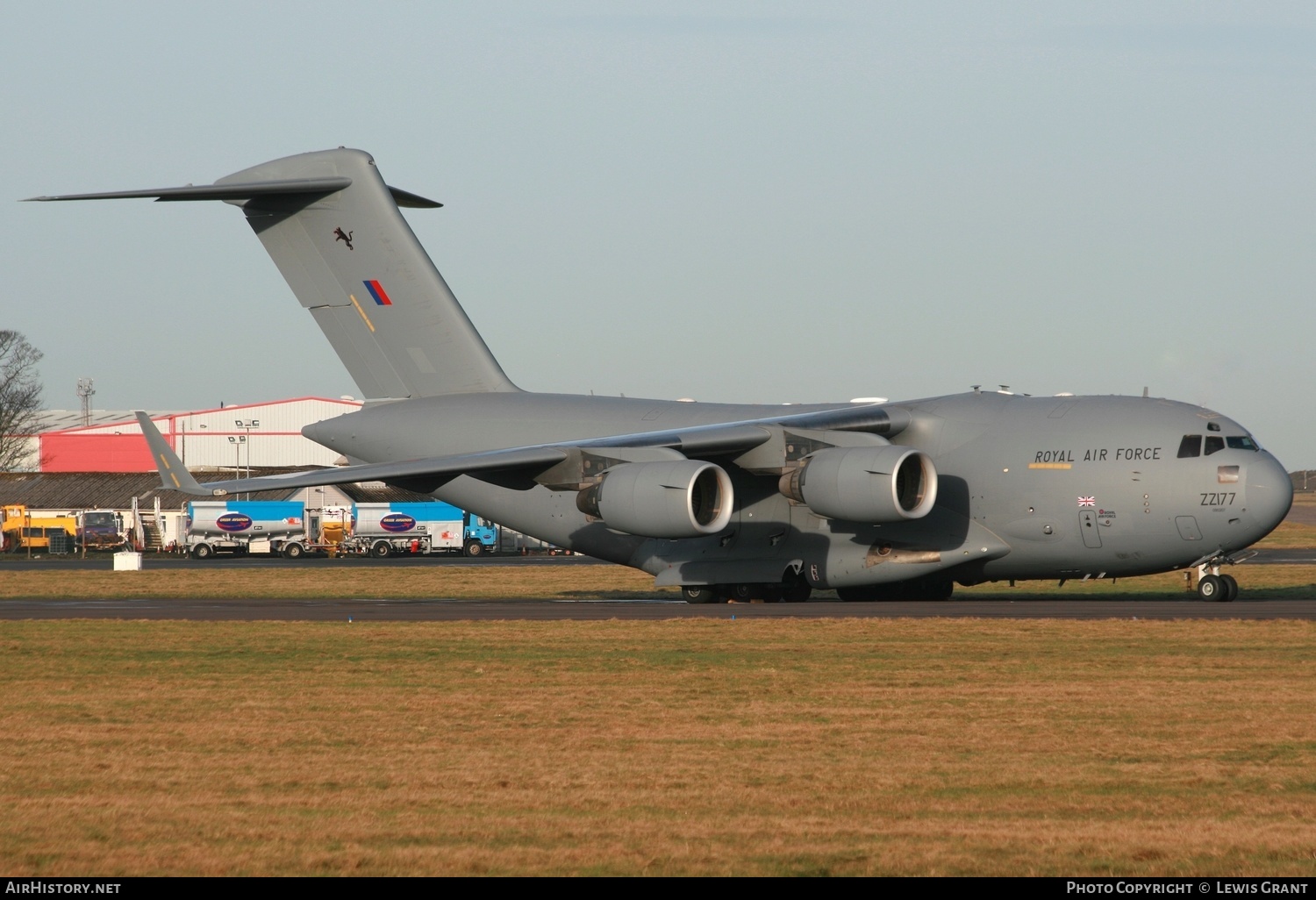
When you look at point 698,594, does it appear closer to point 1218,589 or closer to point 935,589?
point 935,589

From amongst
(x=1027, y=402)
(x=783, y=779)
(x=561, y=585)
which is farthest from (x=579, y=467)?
(x=783, y=779)

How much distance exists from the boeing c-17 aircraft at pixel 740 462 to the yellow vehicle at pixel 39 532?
117ft

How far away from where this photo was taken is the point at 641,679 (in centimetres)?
1251

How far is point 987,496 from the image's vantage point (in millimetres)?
22094

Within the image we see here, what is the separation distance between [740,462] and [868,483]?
8.17ft

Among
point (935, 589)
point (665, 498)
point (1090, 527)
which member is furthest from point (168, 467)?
point (1090, 527)

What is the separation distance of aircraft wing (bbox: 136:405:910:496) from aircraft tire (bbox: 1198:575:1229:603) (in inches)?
192

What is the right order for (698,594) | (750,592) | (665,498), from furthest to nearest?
1. (750,592)
2. (698,594)
3. (665,498)

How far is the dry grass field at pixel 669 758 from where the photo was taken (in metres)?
6.39

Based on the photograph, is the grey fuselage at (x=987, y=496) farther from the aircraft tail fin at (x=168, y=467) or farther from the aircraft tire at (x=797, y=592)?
the aircraft tail fin at (x=168, y=467)

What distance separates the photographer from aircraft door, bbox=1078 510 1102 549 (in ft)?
70.2

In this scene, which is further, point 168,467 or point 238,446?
point 238,446
